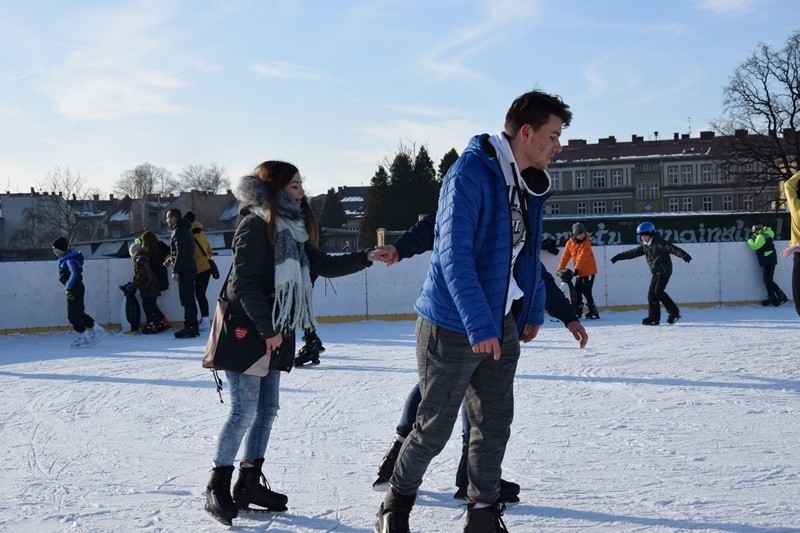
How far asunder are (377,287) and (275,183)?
33.9ft

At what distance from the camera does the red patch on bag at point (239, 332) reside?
145 inches

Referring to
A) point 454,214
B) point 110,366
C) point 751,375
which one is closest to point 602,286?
point 751,375

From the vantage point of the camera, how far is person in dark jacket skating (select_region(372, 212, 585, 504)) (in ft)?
12.9

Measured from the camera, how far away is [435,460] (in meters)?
4.72

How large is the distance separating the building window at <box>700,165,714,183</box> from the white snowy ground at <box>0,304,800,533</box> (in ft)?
259

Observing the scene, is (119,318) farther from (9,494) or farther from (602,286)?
(9,494)

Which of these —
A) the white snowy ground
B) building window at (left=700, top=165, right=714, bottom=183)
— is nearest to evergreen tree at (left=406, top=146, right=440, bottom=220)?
building window at (left=700, top=165, right=714, bottom=183)

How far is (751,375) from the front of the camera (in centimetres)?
737

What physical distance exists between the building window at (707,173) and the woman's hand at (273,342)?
85.6 meters

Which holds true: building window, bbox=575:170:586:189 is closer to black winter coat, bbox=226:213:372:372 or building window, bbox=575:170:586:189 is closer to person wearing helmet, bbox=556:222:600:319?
person wearing helmet, bbox=556:222:600:319

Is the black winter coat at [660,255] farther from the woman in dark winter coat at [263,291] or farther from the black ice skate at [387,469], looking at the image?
the woman in dark winter coat at [263,291]

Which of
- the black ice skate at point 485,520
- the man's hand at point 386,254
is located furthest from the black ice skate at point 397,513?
the man's hand at point 386,254

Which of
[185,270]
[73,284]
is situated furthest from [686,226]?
[73,284]

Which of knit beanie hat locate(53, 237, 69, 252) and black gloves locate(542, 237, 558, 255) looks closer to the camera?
black gloves locate(542, 237, 558, 255)
